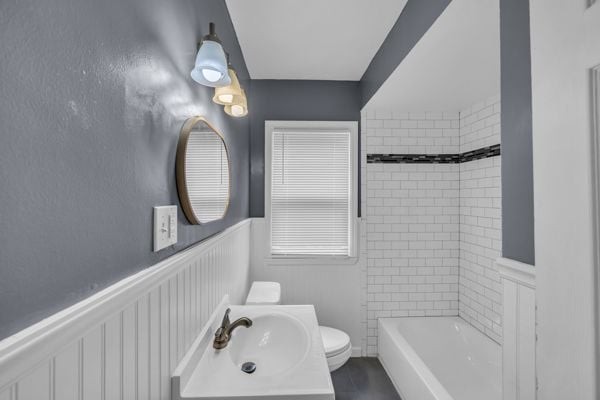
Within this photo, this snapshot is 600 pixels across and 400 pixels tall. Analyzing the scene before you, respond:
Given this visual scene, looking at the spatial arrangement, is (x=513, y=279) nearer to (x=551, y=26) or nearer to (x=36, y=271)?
(x=551, y=26)

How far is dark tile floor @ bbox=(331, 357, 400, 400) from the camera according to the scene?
2.33 metres

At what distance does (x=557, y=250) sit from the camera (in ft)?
2.02

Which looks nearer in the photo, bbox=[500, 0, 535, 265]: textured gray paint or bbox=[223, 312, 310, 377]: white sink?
bbox=[500, 0, 535, 265]: textured gray paint

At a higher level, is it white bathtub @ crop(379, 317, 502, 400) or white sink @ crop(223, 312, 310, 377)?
white sink @ crop(223, 312, 310, 377)

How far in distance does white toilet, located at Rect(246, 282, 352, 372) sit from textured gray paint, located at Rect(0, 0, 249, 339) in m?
1.38

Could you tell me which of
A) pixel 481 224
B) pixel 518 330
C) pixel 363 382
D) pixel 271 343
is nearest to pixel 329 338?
pixel 363 382

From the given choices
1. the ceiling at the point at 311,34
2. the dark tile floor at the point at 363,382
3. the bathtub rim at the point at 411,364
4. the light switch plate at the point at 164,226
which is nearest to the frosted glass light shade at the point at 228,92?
the light switch plate at the point at 164,226

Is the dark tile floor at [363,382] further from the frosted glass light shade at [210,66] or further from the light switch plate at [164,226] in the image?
the frosted glass light shade at [210,66]

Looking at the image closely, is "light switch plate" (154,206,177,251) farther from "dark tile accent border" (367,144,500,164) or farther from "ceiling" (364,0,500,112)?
"dark tile accent border" (367,144,500,164)

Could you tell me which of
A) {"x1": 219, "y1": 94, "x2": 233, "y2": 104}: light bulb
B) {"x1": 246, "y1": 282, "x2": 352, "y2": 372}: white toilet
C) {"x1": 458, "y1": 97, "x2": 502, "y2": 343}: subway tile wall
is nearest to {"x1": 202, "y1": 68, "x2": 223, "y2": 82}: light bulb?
{"x1": 219, "y1": 94, "x2": 233, "y2": 104}: light bulb

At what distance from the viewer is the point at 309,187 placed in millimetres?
2924

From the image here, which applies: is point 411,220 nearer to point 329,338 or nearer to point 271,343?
point 329,338

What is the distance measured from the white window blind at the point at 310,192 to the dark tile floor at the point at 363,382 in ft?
3.10

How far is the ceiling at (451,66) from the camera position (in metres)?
1.40
